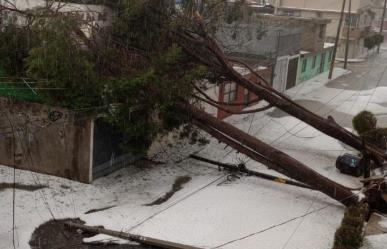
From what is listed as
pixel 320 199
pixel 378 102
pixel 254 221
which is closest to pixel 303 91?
pixel 378 102

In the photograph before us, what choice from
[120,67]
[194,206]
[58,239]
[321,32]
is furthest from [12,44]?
[321,32]

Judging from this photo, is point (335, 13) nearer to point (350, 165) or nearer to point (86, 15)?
point (350, 165)

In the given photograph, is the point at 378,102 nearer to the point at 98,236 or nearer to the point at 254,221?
the point at 254,221

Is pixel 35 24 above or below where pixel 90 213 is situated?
above

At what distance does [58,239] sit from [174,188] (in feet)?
16.8

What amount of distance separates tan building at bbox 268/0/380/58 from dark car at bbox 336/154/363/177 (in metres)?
34.0

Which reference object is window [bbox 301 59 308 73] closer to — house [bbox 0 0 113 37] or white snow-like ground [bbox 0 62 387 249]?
white snow-like ground [bbox 0 62 387 249]

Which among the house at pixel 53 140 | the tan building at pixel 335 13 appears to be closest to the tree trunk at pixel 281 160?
the house at pixel 53 140

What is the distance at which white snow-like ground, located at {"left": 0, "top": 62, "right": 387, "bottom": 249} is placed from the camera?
13.3 meters

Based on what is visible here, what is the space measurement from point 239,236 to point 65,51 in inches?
298

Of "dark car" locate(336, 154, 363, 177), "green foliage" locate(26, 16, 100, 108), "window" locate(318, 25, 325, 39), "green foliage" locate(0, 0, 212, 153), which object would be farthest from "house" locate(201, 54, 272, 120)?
"window" locate(318, 25, 325, 39)

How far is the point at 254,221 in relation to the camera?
1434 centimetres

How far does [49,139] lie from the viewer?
16.2 metres

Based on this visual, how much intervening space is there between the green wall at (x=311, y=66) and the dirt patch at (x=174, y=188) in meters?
21.5
